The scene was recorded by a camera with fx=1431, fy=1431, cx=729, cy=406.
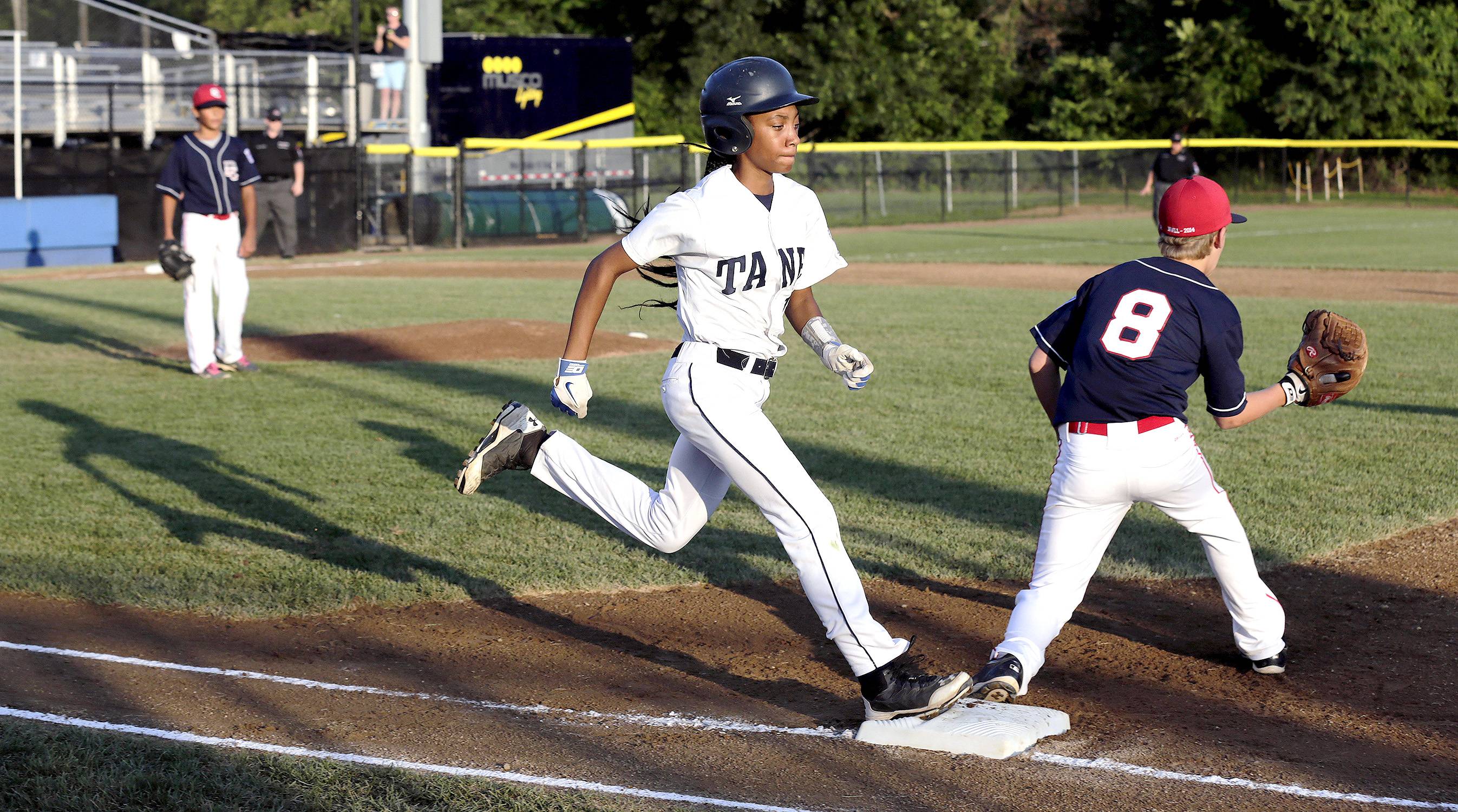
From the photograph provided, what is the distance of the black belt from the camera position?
4215 millimetres

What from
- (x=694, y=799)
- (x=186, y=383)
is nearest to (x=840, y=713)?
(x=694, y=799)

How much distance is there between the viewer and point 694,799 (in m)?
3.61

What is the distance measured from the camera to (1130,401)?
13.8 ft

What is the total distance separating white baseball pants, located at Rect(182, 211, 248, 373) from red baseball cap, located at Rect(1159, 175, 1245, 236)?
822 centimetres

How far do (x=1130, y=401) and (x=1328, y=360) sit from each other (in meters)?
0.76

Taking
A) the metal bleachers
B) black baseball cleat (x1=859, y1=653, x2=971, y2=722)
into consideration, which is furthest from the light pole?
black baseball cleat (x1=859, y1=653, x2=971, y2=722)

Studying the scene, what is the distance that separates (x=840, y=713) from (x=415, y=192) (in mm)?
23621

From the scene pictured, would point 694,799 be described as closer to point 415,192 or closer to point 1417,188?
point 415,192

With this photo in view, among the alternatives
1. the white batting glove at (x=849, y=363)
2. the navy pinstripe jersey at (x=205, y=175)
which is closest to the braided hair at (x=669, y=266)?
the white batting glove at (x=849, y=363)

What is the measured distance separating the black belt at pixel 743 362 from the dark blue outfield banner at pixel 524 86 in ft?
90.8

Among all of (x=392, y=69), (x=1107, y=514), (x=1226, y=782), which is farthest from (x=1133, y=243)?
(x=1226, y=782)

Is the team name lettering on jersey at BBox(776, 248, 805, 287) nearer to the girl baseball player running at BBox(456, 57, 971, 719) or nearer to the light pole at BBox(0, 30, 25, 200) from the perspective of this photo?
the girl baseball player running at BBox(456, 57, 971, 719)

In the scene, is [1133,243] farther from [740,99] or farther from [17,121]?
[740,99]

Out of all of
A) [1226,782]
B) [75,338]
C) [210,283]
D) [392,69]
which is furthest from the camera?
[392,69]
